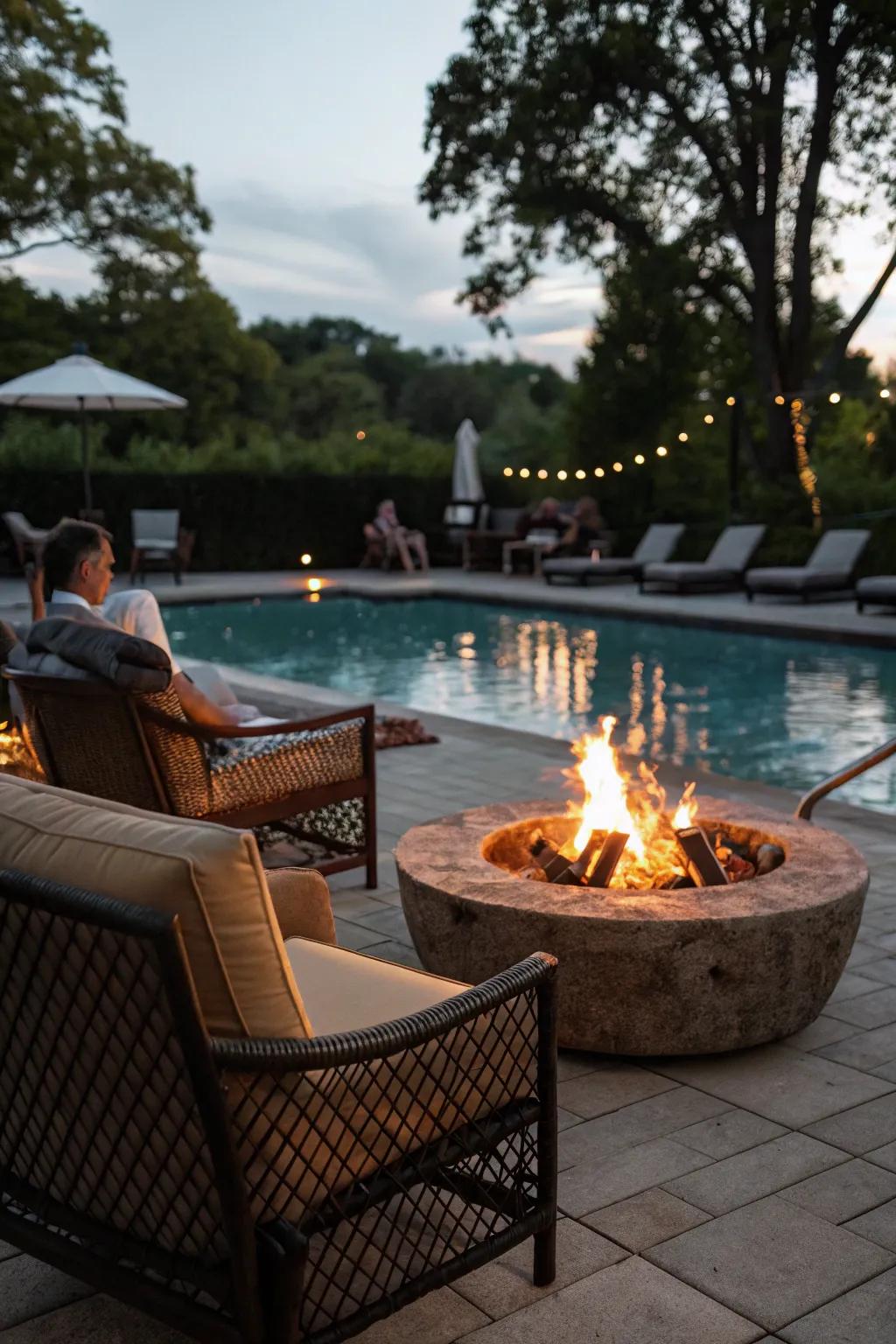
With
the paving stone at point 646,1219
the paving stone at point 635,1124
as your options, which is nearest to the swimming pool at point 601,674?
the paving stone at point 635,1124

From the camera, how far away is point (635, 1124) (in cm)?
257

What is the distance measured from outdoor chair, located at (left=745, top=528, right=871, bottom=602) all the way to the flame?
10235mm

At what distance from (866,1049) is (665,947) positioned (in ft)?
1.90

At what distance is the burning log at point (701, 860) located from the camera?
10.2ft

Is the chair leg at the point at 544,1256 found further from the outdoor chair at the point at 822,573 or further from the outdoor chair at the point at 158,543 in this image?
the outdoor chair at the point at 158,543

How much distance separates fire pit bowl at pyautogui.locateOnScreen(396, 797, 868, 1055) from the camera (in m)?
2.73

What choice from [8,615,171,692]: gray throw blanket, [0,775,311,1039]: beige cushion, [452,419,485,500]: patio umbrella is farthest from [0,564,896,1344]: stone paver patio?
[452,419,485,500]: patio umbrella

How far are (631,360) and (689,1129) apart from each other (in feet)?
58.2

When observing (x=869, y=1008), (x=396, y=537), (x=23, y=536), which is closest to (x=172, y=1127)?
(x=869, y=1008)

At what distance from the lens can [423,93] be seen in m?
17.9

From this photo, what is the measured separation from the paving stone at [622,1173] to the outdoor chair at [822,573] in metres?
11.5

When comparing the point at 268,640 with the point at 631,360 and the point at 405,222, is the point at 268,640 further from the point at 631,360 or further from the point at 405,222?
the point at 405,222

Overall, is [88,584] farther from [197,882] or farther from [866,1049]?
[197,882]

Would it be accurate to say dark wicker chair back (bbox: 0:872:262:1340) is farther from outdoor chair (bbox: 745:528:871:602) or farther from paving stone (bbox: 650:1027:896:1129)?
outdoor chair (bbox: 745:528:871:602)
